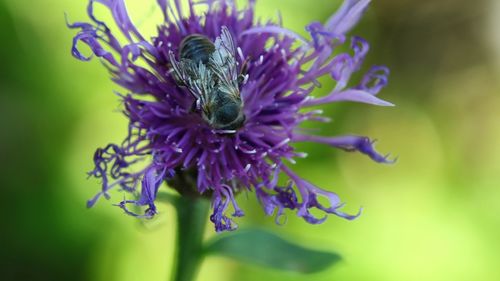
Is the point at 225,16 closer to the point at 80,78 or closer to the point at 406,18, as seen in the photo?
the point at 80,78

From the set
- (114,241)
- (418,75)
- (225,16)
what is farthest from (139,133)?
(418,75)

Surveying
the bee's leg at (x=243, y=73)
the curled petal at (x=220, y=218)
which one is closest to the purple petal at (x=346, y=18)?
the bee's leg at (x=243, y=73)

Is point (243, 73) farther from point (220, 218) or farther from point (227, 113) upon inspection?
point (220, 218)

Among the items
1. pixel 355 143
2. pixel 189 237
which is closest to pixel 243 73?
pixel 355 143

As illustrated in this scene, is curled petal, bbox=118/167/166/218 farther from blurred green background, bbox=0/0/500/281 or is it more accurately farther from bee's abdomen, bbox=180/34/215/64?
blurred green background, bbox=0/0/500/281

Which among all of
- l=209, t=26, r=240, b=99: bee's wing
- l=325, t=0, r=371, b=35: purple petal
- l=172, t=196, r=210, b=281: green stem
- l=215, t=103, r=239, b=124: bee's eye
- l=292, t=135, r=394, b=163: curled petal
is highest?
l=325, t=0, r=371, b=35: purple petal

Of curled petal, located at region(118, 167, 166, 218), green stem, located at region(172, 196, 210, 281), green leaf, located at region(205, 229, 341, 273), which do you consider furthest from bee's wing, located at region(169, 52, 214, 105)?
green leaf, located at region(205, 229, 341, 273)
